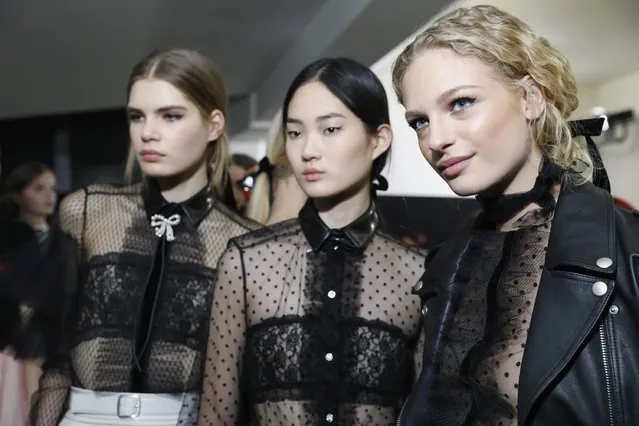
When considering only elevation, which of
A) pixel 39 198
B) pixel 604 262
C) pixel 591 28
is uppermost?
pixel 591 28

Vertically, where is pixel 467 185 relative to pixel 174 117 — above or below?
below

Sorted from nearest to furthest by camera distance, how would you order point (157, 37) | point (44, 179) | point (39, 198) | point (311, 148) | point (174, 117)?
point (311, 148) < point (174, 117) < point (39, 198) < point (44, 179) < point (157, 37)

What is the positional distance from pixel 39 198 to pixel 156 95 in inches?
65.8

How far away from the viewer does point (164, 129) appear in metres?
1.93

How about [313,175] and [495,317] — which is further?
[313,175]

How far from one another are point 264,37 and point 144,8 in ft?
3.12

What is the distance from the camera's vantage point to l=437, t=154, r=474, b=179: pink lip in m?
1.26

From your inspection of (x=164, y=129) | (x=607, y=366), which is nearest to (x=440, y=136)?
(x=607, y=366)

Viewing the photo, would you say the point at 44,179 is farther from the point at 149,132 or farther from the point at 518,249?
the point at 518,249

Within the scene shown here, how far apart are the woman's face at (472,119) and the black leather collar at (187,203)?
32.3 inches

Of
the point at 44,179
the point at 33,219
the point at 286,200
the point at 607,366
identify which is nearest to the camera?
the point at 607,366

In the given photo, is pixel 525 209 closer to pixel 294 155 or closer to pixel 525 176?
pixel 525 176

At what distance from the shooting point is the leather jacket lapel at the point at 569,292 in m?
1.12

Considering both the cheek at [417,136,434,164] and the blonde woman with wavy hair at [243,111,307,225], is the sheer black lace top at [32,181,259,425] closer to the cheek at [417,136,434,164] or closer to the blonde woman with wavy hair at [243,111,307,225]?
the blonde woman with wavy hair at [243,111,307,225]
